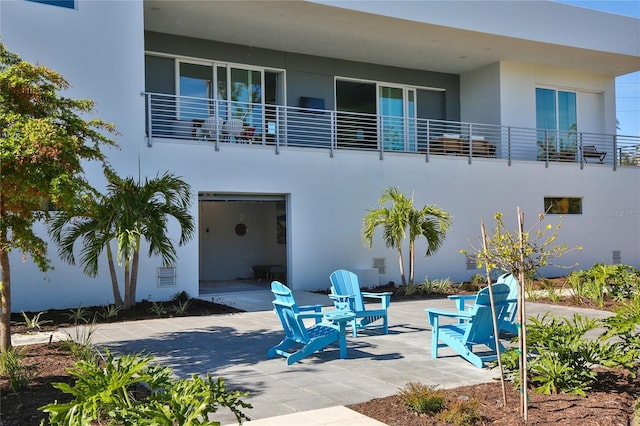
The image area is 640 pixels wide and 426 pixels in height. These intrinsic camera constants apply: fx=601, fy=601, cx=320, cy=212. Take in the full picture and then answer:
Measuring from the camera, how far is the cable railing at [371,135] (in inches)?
553

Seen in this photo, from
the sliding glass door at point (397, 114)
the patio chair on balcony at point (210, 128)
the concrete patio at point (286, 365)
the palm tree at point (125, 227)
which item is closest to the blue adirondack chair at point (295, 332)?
the concrete patio at point (286, 365)

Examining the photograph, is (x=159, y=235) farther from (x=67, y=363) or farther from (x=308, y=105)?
(x=308, y=105)

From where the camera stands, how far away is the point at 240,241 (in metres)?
17.8

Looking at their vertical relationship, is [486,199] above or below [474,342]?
above

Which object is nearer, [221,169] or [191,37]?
[221,169]

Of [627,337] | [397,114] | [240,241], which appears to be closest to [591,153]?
[397,114]

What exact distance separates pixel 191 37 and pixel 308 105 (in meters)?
3.54

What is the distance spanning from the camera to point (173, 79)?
1509 cm

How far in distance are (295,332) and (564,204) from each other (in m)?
13.3

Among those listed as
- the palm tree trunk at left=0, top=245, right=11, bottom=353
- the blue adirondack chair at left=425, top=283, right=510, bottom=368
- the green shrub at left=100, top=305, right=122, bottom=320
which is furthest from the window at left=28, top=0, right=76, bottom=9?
the blue adirondack chair at left=425, top=283, right=510, bottom=368

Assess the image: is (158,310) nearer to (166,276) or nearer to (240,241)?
(166,276)

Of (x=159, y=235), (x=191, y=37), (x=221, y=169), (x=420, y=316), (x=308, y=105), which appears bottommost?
(x=420, y=316)

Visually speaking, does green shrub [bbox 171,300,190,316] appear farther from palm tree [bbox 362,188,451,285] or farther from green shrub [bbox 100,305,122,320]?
palm tree [bbox 362,188,451,285]

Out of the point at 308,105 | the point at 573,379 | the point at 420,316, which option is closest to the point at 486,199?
the point at 308,105
